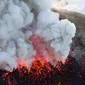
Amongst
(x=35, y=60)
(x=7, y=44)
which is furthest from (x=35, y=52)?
(x=7, y=44)

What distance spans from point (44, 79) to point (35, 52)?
214 cm

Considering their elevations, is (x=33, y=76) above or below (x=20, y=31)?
below

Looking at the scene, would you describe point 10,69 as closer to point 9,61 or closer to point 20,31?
point 9,61

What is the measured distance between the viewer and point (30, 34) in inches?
985

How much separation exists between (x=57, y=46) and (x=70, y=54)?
2992 millimetres

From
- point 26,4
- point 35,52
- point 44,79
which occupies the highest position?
point 26,4

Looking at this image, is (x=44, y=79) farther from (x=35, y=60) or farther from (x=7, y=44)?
(x=7, y=44)

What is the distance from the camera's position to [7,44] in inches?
947

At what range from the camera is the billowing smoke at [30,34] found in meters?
23.9

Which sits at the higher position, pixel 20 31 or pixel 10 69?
pixel 20 31

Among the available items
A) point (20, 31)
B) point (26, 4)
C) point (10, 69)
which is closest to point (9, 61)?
point (10, 69)

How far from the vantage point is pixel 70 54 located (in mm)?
27031

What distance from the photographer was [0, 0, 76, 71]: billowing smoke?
23.9 meters

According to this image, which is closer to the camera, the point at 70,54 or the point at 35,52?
the point at 35,52
